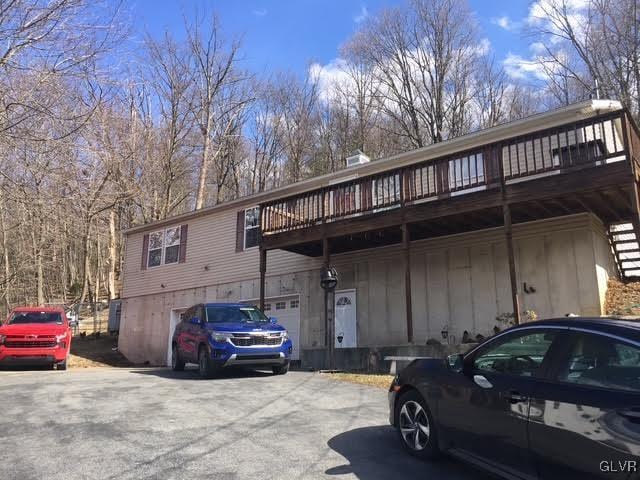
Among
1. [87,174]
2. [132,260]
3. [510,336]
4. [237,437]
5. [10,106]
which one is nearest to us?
[510,336]

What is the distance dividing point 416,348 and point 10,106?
32.7 ft

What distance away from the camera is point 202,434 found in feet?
18.2

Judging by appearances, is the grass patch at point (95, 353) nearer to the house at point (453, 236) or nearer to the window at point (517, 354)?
the house at point (453, 236)

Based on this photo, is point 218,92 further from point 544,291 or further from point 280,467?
point 280,467

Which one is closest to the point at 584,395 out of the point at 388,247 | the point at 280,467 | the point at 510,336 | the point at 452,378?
the point at 510,336

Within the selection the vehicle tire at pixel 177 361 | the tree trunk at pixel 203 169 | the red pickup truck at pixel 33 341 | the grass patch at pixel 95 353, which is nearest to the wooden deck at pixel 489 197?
the vehicle tire at pixel 177 361

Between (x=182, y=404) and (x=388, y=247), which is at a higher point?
(x=388, y=247)

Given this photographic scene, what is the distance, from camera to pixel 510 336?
4.11 meters

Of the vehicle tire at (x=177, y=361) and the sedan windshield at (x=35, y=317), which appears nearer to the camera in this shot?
the vehicle tire at (x=177, y=361)

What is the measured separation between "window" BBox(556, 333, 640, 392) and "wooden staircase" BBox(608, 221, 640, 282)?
34.7ft

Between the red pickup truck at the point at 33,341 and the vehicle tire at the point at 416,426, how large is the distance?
37.0ft

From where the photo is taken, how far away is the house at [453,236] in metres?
10.4

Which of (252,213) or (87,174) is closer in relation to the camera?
(87,174)

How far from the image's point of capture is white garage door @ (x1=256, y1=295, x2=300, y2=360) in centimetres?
1616
